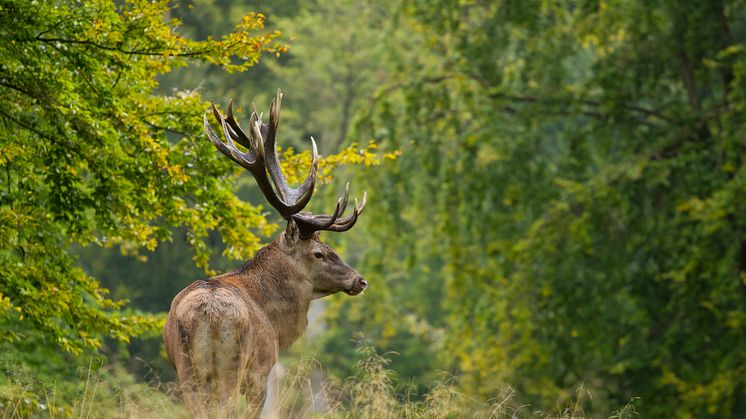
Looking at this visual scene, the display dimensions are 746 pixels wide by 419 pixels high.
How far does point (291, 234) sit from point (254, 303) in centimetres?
67

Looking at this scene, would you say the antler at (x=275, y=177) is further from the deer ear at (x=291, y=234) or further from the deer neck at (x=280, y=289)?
the deer neck at (x=280, y=289)

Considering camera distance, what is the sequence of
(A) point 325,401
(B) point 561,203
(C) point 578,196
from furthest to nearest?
(B) point 561,203, (C) point 578,196, (A) point 325,401

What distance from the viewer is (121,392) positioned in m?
7.06

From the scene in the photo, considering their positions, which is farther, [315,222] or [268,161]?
[268,161]

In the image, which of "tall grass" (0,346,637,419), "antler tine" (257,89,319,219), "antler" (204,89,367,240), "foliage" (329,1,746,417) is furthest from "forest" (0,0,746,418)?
"tall grass" (0,346,637,419)

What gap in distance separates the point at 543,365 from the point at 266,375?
9656 millimetres

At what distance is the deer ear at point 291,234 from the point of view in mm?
7973

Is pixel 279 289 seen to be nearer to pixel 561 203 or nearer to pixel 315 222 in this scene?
pixel 315 222

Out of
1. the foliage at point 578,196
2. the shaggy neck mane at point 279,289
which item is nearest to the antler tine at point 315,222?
the shaggy neck mane at point 279,289

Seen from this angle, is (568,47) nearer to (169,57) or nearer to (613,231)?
(613,231)

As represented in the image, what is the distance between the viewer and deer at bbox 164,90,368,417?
683 centimetres

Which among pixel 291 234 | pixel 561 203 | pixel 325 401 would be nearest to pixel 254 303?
pixel 291 234

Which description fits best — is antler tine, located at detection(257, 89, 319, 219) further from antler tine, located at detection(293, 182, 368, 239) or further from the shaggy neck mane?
the shaggy neck mane

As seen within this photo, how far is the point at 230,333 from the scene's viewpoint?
6891 millimetres
